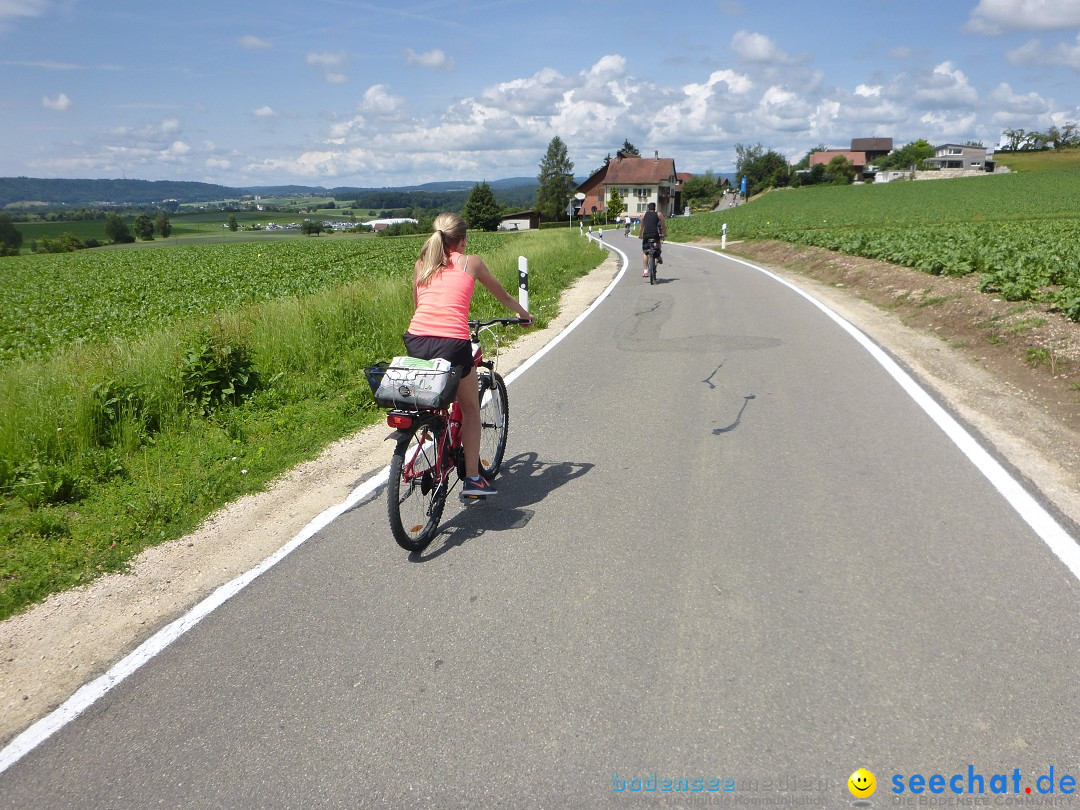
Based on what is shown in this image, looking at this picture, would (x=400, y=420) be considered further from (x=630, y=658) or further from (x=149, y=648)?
(x=630, y=658)

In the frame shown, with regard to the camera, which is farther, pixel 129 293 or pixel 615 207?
pixel 615 207

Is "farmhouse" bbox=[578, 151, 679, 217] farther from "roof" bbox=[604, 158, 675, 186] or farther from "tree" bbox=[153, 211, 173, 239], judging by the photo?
"tree" bbox=[153, 211, 173, 239]

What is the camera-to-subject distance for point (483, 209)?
330 ft

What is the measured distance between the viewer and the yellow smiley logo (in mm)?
2490

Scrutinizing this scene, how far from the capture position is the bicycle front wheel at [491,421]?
5383mm

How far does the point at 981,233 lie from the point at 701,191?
129m

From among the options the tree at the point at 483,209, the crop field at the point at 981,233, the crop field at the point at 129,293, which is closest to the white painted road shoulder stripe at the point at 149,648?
the crop field at the point at 129,293

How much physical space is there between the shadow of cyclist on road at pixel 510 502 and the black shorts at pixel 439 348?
1080 mm

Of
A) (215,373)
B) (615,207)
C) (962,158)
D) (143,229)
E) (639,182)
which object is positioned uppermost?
(962,158)

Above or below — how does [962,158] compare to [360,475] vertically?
above

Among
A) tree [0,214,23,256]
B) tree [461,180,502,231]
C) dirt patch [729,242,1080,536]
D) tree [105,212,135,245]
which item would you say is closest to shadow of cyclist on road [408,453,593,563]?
dirt patch [729,242,1080,536]

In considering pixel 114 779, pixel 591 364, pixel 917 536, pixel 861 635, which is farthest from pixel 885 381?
pixel 114 779

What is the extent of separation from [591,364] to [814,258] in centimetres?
1542

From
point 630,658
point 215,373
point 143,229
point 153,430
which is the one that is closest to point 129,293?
point 215,373
